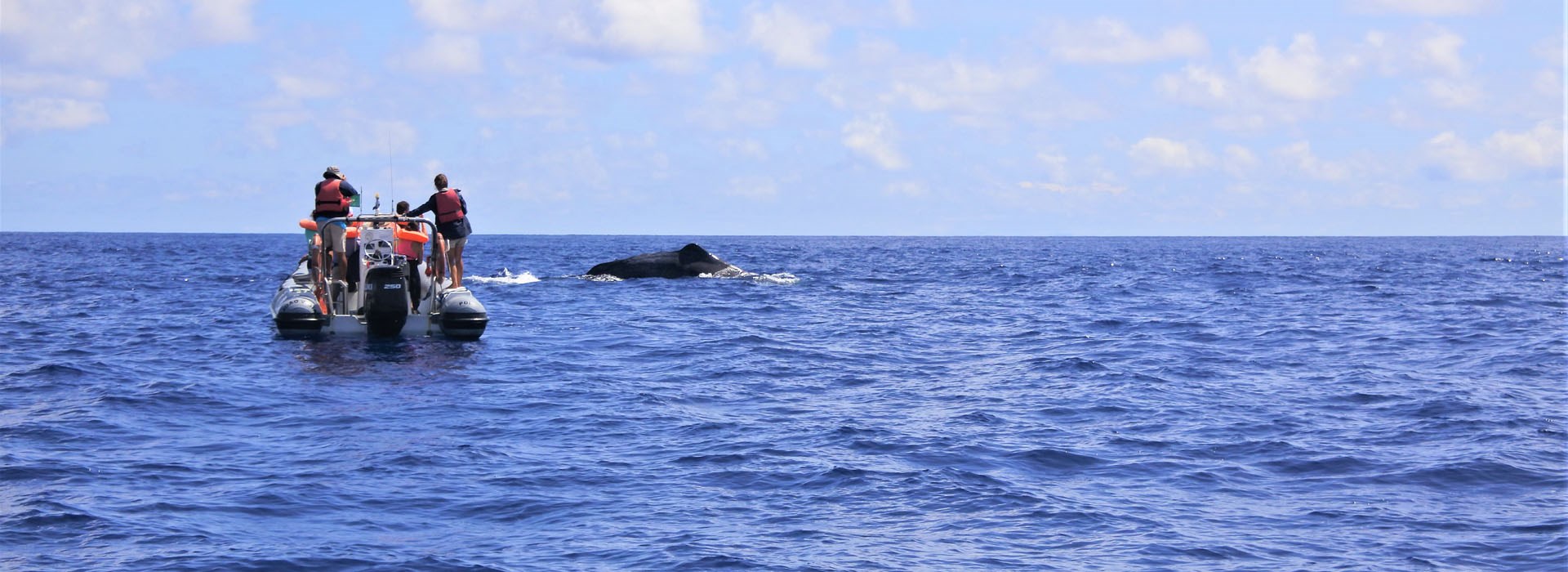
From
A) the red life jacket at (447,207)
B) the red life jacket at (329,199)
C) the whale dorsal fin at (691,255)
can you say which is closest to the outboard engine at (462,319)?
the red life jacket at (447,207)

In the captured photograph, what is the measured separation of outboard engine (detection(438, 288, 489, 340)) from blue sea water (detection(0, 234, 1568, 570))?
388mm

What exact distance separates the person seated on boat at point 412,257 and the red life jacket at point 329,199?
0.85 m

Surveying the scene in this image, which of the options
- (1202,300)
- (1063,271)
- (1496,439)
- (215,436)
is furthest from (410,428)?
(1063,271)

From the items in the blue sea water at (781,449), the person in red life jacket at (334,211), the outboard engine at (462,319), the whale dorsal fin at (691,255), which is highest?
the person in red life jacket at (334,211)

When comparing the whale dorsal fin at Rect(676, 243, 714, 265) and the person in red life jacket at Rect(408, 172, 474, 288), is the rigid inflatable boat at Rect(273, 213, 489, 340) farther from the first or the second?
the whale dorsal fin at Rect(676, 243, 714, 265)

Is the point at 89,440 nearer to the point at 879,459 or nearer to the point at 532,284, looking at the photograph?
the point at 879,459

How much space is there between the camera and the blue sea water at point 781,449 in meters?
8.62

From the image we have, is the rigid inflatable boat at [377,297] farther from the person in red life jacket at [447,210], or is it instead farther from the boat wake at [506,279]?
the boat wake at [506,279]

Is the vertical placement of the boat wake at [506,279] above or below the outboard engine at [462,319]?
below

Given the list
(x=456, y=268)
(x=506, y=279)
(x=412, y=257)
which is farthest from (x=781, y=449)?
(x=506, y=279)

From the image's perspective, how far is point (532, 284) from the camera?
39.7m

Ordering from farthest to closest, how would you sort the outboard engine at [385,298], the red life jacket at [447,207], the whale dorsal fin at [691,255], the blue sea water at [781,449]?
the whale dorsal fin at [691,255] → the red life jacket at [447,207] → the outboard engine at [385,298] → the blue sea water at [781,449]

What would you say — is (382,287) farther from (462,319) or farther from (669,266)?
(669,266)

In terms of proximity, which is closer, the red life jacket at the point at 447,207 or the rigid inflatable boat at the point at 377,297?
the rigid inflatable boat at the point at 377,297
